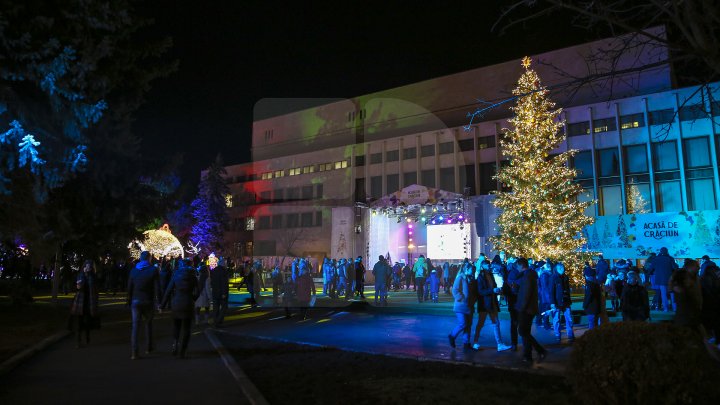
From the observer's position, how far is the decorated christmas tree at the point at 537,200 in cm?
2181

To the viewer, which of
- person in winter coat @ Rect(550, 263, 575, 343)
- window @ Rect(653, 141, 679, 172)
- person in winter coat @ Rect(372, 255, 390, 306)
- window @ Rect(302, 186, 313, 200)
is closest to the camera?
person in winter coat @ Rect(550, 263, 575, 343)

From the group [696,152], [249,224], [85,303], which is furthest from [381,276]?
[249,224]

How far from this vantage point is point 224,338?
1159 cm

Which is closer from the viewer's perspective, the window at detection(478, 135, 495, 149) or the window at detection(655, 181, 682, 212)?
the window at detection(655, 181, 682, 212)

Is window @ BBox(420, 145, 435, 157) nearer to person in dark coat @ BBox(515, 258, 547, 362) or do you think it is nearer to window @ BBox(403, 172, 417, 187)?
window @ BBox(403, 172, 417, 187)

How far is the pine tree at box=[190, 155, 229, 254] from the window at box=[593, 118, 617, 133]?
132 ft

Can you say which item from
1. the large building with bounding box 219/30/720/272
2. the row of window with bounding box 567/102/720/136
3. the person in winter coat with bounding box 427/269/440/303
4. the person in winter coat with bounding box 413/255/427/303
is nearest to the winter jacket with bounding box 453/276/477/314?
the person in winter coat with bounding box 413/255/427/303

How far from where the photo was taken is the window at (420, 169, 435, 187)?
44.7 meters

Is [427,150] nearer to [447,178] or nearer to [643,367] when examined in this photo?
[447,178]

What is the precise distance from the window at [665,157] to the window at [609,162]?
247cm

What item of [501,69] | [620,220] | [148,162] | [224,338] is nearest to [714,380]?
[224,338]

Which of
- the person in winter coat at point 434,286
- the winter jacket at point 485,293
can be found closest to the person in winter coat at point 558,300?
the winter jacket at point 485,293

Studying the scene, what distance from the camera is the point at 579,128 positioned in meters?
37.9

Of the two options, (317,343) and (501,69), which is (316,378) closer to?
(317,343)
